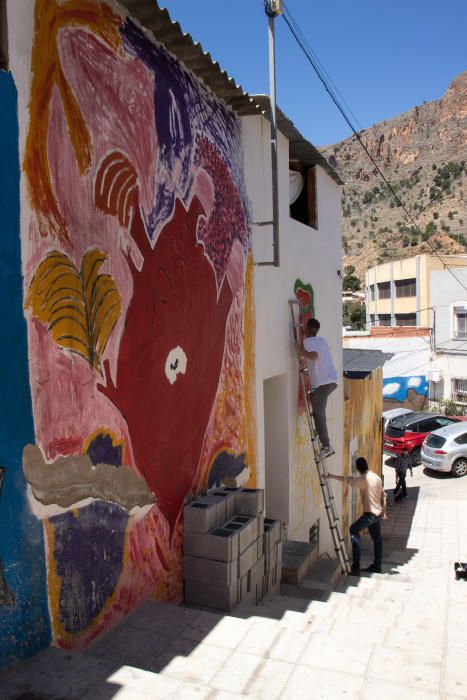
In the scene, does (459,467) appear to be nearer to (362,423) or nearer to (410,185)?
(362,423)

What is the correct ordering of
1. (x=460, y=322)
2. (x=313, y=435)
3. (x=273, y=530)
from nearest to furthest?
1. (x=273, y=530)
2. (x=313, y=435)
3. (x=460, y=322)

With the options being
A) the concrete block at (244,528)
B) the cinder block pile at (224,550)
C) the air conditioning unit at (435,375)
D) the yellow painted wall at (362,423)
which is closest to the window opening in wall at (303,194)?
the yellow painted wall at (362,423)

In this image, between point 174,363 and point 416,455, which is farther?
point 416,455

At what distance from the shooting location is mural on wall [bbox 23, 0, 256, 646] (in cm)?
351

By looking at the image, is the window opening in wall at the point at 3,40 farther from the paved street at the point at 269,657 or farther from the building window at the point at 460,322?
the building window at the point at 460,322

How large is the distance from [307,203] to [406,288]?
97.3 feet

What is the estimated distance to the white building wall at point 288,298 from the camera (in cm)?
696

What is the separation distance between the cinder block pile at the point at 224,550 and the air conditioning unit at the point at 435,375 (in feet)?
84.3

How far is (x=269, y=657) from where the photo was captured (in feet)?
11.6

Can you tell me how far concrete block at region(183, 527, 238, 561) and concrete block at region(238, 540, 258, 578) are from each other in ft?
0.43

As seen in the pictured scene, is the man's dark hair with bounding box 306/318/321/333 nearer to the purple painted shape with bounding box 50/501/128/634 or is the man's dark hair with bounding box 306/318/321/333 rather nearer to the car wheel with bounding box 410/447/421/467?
the purple painted shape with bounding box 50/501/128/634

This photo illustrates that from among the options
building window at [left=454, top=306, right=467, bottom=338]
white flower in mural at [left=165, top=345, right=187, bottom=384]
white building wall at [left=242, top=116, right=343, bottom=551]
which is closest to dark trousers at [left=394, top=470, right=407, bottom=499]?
white building wall at [left=242, top=116, right=343, bottom=551]

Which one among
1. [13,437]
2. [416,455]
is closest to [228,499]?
[13,437]

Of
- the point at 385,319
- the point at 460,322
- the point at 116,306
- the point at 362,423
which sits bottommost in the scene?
the point at 362,423
